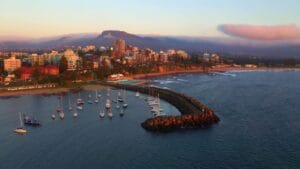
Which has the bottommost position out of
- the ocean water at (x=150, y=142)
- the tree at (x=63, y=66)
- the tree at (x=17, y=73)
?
the ocean water at (x=150, y=142)

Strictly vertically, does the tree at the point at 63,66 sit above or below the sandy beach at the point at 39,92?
above

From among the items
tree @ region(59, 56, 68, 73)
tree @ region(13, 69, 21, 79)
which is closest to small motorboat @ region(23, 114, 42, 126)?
tree @ region(13, 69, 21, 79)

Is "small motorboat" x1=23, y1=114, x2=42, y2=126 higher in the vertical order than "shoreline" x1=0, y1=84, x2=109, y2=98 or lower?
lower

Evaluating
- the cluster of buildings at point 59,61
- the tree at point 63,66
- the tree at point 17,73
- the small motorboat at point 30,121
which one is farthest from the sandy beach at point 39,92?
the tree at point 63,66

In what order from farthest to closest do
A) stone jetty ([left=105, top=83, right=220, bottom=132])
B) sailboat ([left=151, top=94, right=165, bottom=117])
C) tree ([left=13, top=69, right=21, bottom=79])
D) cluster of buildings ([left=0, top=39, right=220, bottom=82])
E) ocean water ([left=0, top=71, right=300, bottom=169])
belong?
cluster of buildings ([left=0, top=39, right=220, bottom=82]) → tree ([left=13, top=69, right=21, bottom=79]) → sailboat ([left=151, top=94, right=165, bottom=117]) → stone jetty ([left=105, top=83, right=220, bottom=132]) → ocean water ([left=0, top=71, right=300, bottom=169])

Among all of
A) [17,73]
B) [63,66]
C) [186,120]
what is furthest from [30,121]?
[63,66]

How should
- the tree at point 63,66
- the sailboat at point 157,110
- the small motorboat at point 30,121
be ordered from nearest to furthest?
the small motorboat at point 30,121, the sailboat at point 157,110, the tree at point 63,66

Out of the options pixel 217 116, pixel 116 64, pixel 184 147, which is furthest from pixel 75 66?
pixel 184 147

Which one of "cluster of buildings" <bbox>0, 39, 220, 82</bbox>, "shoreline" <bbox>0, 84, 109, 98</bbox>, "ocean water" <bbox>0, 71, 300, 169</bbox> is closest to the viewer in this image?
"ocean water" <bbox>0, 71, 300, 169</bbox>

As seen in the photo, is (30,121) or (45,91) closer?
(30,121)

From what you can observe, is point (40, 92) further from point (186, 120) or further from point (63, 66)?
point (186, 120)

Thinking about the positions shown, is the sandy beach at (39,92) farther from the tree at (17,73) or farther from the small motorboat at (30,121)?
the small motorboat at (30,121)

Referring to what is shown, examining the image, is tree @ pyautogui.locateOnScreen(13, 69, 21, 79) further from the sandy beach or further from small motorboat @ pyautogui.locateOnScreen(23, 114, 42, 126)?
small motorboat @ pyautogui.locateOnScreen(23, 114, 42, 126)

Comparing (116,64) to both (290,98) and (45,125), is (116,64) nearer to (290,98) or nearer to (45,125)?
(290,98)
